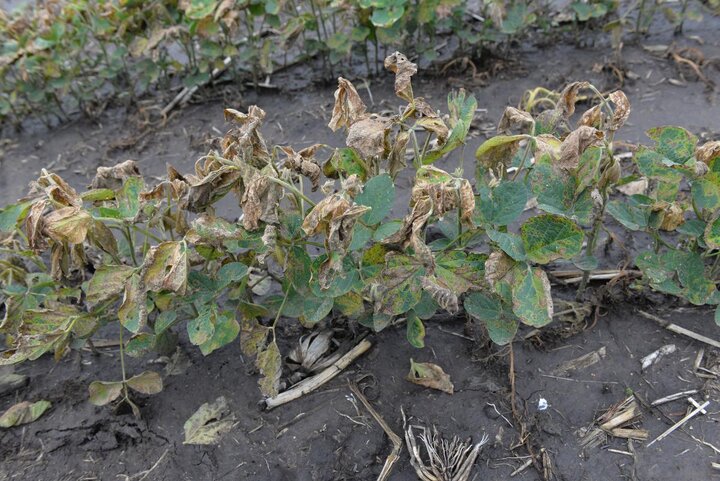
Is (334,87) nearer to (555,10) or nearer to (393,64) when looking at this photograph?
(555,10)

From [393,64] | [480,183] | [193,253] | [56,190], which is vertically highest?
[393,64]

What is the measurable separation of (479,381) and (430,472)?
1.02ft

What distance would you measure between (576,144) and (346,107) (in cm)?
59

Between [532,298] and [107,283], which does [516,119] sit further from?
[107,283]

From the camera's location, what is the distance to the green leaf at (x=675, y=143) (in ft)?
5.04

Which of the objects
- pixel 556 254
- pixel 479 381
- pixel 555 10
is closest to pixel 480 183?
pixel 556 254

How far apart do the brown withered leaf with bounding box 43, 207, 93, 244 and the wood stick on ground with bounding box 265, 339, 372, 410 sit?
72cm

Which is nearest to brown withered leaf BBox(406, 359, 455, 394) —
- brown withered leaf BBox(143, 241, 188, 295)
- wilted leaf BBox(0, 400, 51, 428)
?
brown withered leaf BBox(143, 241, 188, 295)

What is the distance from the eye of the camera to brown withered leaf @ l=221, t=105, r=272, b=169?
1.48 m

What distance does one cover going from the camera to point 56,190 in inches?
57.7

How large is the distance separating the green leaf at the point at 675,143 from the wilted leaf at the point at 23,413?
1.94 meters

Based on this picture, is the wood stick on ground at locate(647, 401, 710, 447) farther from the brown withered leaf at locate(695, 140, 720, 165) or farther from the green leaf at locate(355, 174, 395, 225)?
the green leaf at locate(355, 174, 395, 225)

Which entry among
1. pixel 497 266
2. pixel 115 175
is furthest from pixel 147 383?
pixel 497 266

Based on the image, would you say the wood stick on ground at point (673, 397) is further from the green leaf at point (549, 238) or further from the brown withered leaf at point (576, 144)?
the brown withered leaf at point (576, 144)
